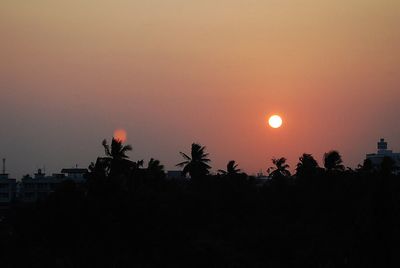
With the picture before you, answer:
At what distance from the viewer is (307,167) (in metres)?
58.2

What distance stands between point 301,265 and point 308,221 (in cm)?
1128

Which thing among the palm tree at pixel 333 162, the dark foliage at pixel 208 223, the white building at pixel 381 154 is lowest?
the dark foliage at pixel 208 223

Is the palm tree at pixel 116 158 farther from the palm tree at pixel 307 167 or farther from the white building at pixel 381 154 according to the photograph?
the white building at pixel 381 154

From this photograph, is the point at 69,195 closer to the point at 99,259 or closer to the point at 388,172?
the point at 99,259

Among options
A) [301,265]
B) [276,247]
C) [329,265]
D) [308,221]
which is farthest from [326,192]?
[329,265]

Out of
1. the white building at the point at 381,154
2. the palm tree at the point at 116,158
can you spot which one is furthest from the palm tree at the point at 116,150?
the white building at the point at 381,154

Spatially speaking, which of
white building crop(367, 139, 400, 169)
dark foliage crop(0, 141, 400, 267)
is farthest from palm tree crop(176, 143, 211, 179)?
white building crop(367, 139, 400, 169)

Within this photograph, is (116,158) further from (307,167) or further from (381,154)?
(381,154)

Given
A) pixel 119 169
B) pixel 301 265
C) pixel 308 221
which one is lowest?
pixel 301 265

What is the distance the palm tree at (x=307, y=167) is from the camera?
56.7 metres

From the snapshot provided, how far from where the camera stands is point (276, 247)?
143ft

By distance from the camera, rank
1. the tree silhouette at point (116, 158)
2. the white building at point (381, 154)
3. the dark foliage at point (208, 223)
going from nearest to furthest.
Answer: the dark foliage at point (208, 223) < the tree silhouette at point (116, 158) < the white building at point (381, 154)

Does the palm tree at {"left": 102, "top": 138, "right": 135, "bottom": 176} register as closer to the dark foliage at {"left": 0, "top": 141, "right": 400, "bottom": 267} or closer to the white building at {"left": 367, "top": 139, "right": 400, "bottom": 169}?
the dark foliage at {"left": 0, "top": 141, "right": 400, "bottom": 267}

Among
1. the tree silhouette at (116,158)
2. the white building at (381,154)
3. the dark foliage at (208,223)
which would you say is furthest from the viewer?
the white building at (381,154)
